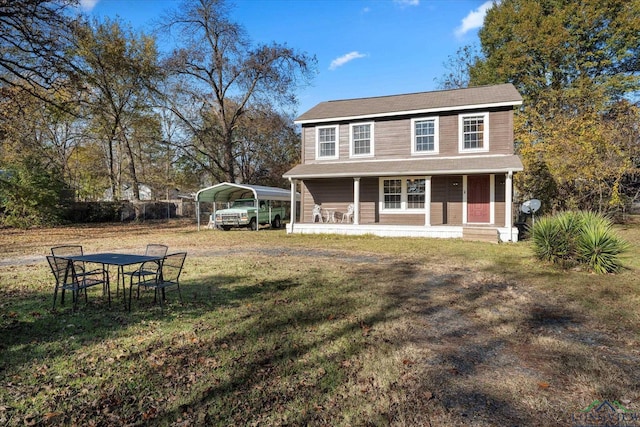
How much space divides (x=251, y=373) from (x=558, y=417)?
2.69 m

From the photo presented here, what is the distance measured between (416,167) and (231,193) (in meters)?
11.5

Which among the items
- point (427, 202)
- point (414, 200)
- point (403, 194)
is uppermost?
point (403, 194)

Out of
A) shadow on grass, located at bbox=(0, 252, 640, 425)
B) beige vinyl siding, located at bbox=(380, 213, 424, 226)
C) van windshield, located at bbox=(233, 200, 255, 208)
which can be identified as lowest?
shadow on grass, located at bbox=(0, 252, 640, 425)

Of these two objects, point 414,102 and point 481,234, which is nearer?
point 481,234

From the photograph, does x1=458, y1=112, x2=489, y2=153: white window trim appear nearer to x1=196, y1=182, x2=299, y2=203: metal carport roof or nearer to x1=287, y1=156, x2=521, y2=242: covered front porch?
x1=287, y1=156, x2=521, y2=242: covered front porch

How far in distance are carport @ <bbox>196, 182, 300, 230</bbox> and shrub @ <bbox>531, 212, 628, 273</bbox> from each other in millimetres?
13340

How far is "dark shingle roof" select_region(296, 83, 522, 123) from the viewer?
1606 cm

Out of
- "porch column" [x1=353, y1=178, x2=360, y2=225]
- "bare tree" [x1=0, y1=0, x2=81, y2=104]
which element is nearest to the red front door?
"porch column" [x1=353, y1=178, x2=360, y2=225]

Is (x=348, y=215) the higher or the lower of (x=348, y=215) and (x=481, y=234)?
the higher

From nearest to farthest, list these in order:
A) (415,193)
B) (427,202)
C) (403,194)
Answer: (427,202)
(415,193)
(403,194)

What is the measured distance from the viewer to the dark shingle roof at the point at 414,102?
1606 centimetres

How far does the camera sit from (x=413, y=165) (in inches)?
635

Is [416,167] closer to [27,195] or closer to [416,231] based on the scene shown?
[416,231]

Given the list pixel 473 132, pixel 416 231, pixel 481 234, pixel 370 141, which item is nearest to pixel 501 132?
pixel 473 132
